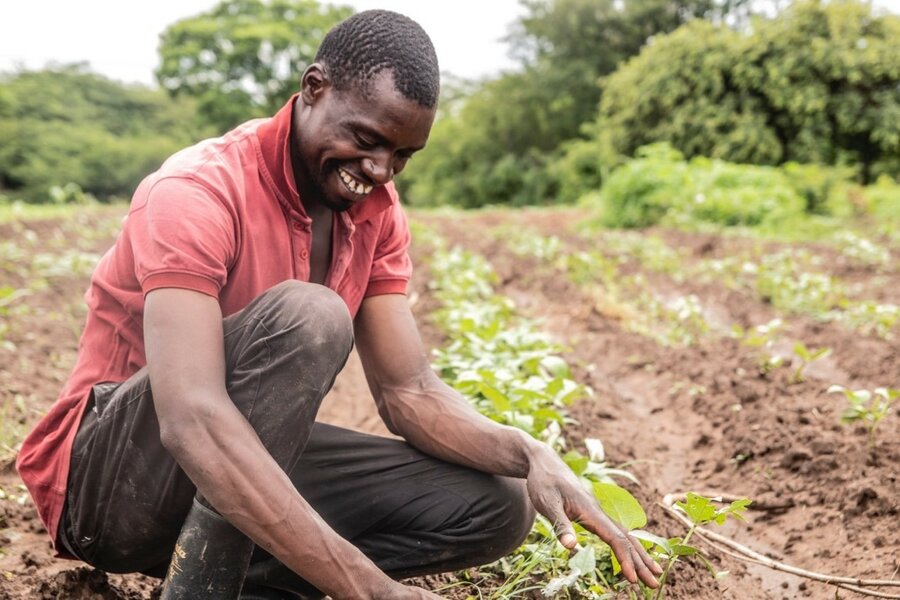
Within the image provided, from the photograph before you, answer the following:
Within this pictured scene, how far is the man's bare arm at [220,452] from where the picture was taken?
146 cm

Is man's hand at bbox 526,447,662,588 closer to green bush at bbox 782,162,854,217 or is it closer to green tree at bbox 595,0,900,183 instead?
green bush at bbox 782,162,854,217

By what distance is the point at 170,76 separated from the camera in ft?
99.9

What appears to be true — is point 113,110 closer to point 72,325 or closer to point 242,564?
point 72,325

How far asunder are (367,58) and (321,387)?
0.68m

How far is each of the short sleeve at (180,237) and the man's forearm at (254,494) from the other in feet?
0.80

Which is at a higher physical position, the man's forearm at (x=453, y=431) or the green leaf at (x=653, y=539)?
the man's forearm at (x=453, y=431)

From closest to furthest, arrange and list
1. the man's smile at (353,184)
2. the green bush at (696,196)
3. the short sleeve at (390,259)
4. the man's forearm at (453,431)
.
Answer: the man's smile at (353,184) → the man's forearm at (453,431) → the short sleeve at (390,259) → the green bush at (696,196)

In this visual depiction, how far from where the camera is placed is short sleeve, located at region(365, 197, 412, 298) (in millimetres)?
2088

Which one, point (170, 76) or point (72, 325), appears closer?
point (72, 325)

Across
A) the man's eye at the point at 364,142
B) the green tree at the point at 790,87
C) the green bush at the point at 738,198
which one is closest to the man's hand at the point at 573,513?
the man's eye at the point at 364,142

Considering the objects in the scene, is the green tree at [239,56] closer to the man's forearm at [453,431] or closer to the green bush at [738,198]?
the green bush at [738,198]

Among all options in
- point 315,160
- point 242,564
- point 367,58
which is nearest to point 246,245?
point 315,160

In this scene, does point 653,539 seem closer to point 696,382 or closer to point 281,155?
point 281,155

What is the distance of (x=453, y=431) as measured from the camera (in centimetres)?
202
